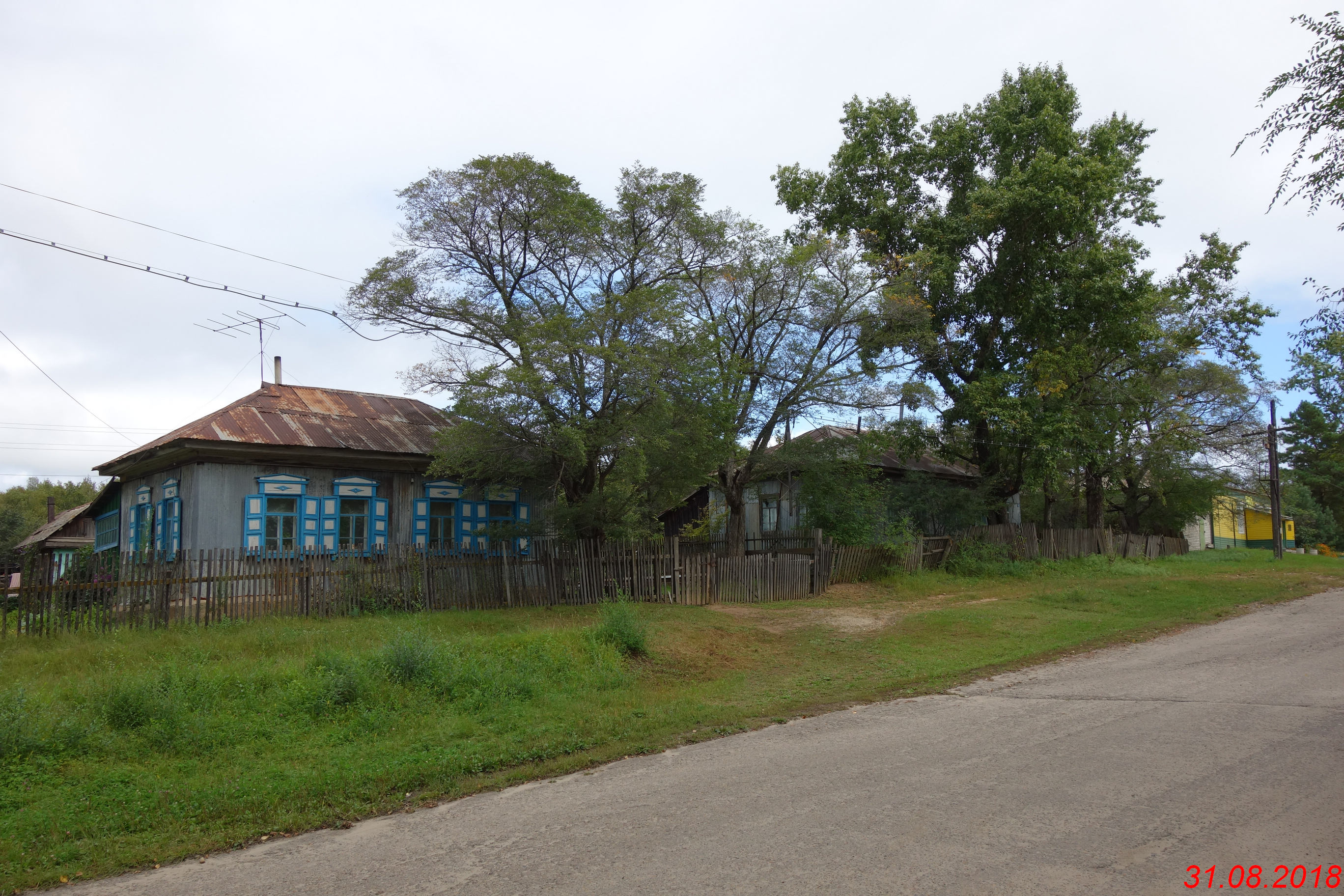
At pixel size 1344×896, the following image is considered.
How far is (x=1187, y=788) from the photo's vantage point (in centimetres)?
542

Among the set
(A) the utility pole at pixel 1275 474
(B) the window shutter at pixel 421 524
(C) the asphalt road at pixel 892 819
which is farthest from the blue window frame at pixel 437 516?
(A) the utility pole at pixel 1275 474

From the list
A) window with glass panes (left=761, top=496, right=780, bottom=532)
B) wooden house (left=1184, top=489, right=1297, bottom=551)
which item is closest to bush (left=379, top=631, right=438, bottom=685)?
window with glass panes (left=761, top=496, right=780, bottom=532)

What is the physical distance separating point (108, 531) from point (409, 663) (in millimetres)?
19387

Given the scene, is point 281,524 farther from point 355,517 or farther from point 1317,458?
point 1317,458

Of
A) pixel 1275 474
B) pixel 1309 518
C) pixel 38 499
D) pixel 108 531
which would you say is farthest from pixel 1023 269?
pixel 38 499

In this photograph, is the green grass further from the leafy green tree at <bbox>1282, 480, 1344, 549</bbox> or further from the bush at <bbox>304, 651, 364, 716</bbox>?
the leafy green tree at <bbox>1282, 480, 1344, 549</bbox>

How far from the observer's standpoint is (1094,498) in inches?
1293

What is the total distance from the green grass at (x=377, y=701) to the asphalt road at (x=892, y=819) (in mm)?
586

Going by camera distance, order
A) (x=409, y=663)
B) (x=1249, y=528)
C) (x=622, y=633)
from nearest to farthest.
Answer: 1. (x=409, y=663)
2. (x=622, y=633)
3. (x=1249, y=528)

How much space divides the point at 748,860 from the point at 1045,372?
22.8m

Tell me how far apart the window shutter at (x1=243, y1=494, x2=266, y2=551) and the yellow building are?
44514mm

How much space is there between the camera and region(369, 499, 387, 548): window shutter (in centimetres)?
1837

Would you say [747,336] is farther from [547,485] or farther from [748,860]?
[748,860]

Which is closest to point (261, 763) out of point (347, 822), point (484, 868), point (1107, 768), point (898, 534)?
point (347, 822)
